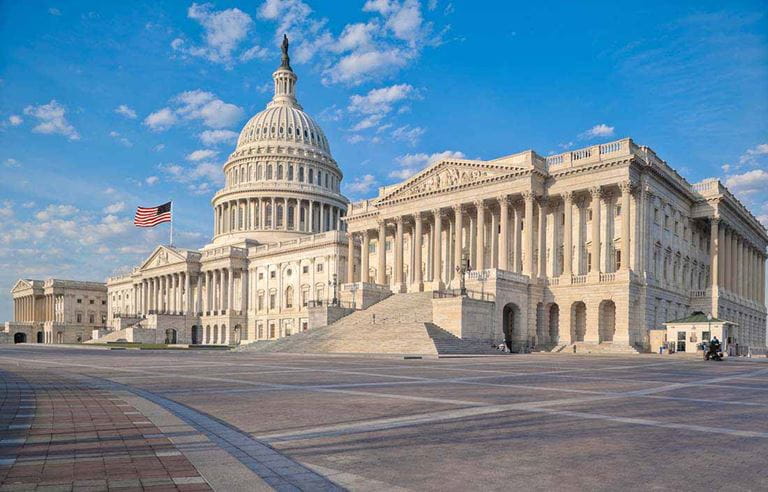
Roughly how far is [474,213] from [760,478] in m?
65.7

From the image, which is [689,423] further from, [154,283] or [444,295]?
[154,283]

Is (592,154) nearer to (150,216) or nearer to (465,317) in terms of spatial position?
(465,317)

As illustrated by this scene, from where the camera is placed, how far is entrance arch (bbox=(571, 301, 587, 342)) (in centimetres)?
6525

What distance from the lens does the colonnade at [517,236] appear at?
210 ft

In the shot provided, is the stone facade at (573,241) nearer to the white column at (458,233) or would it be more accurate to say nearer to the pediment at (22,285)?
the white column at (458,233)

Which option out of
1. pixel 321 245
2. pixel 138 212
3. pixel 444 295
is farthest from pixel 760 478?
pixel 138 212

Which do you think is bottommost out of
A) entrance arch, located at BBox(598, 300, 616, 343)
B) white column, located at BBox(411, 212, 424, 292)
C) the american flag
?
entrance arch, located at BBox(598, 300, 616, 343)

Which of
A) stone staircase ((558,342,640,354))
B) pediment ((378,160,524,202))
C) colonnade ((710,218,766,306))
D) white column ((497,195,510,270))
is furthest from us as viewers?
colonnade ((710,218,766,306))

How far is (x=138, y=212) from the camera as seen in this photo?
112m

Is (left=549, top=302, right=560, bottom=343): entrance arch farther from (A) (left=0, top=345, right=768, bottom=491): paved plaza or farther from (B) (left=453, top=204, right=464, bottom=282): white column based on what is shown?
(A) (left=0, top=345, right=768, bottom=491): paved plaza

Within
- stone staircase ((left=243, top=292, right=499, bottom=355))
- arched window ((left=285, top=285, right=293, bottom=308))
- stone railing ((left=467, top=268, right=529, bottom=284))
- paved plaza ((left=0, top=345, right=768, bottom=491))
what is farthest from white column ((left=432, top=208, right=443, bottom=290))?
paved plaza ((left=0, top=345, right=768, bottom=491))

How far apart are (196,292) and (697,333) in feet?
306

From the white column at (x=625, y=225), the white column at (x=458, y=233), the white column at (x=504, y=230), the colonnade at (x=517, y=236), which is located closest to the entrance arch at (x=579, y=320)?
the colonnade at (x=517, y=236)

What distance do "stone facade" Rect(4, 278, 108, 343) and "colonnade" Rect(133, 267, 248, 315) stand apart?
3634 cm
